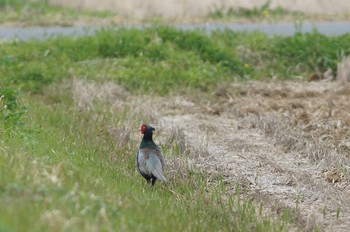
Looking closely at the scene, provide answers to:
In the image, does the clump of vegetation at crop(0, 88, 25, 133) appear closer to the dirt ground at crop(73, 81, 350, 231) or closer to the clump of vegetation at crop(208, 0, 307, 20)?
the dirt ground at crop(73, 81, 350, 231)

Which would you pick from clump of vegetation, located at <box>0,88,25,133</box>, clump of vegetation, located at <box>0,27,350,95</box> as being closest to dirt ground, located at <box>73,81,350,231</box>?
clump of vegetation, located at <box>0,27,350,95</box>

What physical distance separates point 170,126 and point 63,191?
18.4 feet

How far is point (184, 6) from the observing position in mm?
22547

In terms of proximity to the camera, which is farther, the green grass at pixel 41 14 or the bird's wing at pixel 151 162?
the green grass at pixel 41 14

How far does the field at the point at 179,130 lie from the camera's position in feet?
19.7

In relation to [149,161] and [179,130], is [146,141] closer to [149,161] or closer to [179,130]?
[149,161]

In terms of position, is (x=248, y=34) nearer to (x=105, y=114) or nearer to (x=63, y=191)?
(x=105, y=114)

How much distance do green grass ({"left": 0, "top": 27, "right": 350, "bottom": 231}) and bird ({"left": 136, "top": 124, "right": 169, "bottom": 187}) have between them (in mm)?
142

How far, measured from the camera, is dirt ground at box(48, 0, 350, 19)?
21812mm

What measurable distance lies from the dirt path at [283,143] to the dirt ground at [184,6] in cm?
843

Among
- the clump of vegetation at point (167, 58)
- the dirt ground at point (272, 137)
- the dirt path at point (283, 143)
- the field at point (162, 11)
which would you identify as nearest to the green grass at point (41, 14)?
the field at point (162, 11)

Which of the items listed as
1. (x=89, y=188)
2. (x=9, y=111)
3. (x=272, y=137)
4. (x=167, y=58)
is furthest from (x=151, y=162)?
(x=167, y=58)

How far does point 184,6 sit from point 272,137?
12.4 metres

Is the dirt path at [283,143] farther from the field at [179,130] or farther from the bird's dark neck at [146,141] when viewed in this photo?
the bird's dark neck at [146,141]
